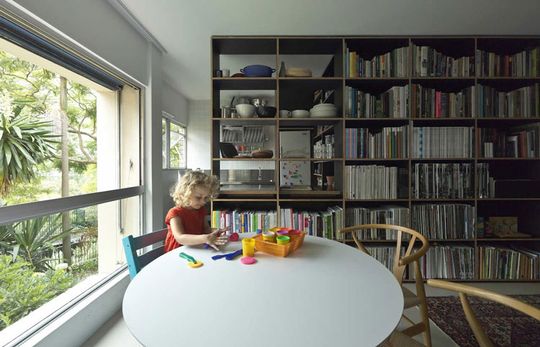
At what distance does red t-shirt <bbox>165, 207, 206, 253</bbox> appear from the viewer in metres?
1.47

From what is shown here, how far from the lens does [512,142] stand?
7.90 ft

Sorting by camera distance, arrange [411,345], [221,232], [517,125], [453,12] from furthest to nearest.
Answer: [517,125] < [453,12] < [221,232] < [411,345]

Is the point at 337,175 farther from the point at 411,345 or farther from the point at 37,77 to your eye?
the point at 37,77

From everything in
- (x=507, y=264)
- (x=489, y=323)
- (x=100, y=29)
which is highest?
(x=100, y=29)

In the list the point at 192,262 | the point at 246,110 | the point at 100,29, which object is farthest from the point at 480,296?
the point at 100,29

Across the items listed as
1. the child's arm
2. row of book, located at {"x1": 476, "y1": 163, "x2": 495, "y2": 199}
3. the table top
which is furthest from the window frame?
row of book, located at {"x1": 476, "y1": 163, "x2": 495, "y2": 199}

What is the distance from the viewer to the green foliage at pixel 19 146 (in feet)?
4.36

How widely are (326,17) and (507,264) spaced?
2955 millimetres

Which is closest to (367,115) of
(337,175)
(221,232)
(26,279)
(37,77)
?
(337,175)

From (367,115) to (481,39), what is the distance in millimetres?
1342

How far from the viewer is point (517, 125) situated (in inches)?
98.7

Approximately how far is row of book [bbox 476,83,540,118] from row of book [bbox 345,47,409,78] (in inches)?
30.5

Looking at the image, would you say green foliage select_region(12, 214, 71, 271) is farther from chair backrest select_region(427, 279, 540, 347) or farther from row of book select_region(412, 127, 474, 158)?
row of book select_region(412, 127, 474, 158)

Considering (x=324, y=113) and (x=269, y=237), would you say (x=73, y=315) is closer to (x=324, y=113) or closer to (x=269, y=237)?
(x=269, y=237)
